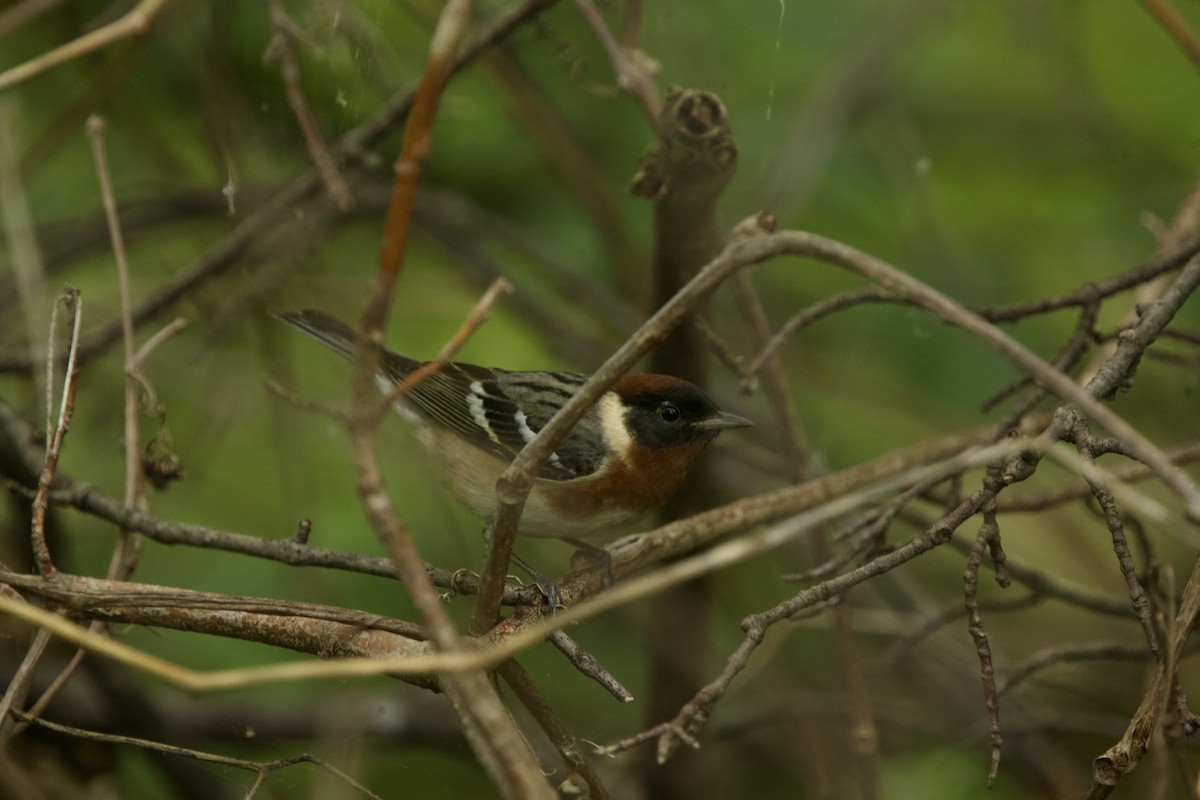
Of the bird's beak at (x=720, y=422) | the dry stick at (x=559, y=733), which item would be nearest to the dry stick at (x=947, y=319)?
the dry stick at (x=559, y=733)

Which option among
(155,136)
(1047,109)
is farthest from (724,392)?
(155,136)

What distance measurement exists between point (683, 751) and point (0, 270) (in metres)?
3.12

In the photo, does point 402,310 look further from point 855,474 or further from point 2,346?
point 855,474

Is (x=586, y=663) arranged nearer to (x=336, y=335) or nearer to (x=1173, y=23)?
(x=336, y=335)

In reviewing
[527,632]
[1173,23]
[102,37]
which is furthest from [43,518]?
[1173,23]

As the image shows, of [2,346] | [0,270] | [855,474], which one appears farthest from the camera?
[0,270]

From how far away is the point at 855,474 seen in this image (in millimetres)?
3164

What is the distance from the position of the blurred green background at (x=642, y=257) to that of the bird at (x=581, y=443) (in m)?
0.29

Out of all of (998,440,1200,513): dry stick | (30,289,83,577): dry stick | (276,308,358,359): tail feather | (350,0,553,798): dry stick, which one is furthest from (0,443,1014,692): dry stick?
(276,308,358,359): tail feather

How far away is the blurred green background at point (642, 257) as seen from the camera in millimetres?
4141

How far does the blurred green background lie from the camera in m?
4.14

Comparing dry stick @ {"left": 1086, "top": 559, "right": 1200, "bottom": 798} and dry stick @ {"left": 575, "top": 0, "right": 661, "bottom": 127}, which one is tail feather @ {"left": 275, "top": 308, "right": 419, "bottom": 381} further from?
dry stick @ {"left": 1086, "top": 559, "right": 1200, "bottom": 798}

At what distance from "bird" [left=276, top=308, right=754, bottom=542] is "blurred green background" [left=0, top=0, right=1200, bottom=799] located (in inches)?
11.5

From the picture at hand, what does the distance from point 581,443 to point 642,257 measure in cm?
131
